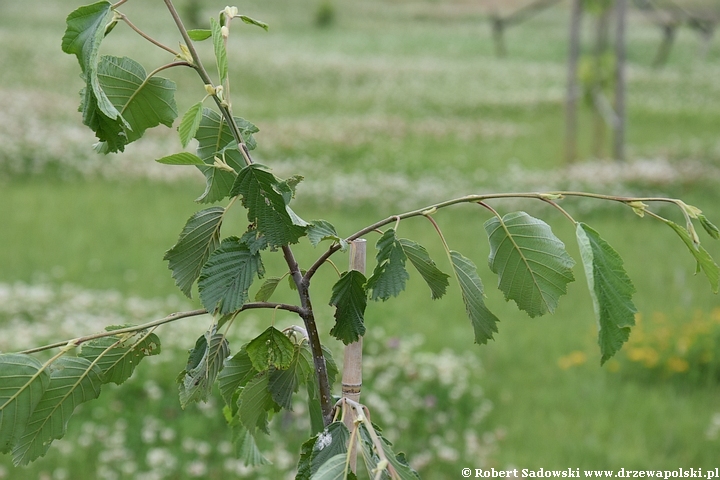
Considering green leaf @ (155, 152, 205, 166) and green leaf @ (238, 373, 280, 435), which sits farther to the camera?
green leaf @ (238, 373, 280, 435)

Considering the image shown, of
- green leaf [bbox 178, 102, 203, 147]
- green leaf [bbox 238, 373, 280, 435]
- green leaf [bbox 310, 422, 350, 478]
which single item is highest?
green leaf [bbox 178, 102, 203, 147]

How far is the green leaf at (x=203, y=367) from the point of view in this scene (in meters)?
0.89

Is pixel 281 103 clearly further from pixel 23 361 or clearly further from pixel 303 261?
pixel 23 361

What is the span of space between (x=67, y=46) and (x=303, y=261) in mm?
5152

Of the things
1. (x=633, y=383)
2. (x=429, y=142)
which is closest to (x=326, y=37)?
(x=429, y=142)

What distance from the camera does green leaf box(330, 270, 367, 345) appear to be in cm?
89

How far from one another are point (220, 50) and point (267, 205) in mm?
169

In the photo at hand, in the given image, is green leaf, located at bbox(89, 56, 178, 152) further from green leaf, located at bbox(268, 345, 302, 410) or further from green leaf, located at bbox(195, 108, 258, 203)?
green leaf, located at bbox(268, 345, 302, 410)

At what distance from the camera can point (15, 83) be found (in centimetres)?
1488

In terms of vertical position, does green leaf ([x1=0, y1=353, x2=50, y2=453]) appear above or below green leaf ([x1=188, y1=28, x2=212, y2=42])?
below

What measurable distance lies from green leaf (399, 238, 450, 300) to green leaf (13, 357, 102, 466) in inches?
Answer: 15.6

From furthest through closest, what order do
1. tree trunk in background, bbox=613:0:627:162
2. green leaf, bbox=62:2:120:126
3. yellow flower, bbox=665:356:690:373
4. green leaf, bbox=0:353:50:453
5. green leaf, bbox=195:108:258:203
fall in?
tree trunk in background, bbox=613:0:627:162 < yellow flower, bbox=665:356:690:373 < green leaf, bbox=195:108:258:203 < green leaf, bbox=0:353:50:453 < green leaf, bbox=62:2:120:126

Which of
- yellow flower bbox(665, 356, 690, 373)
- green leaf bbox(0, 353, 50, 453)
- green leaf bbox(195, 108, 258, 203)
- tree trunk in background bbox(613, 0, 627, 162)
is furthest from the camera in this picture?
tree trunk in background bbox(613, 0, 627, 162)

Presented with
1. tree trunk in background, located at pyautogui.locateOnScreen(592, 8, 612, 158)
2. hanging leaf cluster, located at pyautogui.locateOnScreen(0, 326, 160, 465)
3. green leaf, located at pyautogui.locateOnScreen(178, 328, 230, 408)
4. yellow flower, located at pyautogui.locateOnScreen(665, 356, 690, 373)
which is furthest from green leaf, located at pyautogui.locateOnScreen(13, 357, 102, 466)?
tree trunk in background, located at pyautogui.locateOnScreen(592, 8, 612, 158)
